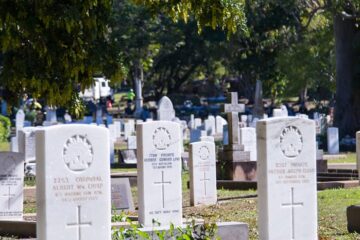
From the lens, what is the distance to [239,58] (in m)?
61.4

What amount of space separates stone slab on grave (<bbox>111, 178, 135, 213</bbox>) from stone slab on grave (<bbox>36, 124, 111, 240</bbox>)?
7.85 m

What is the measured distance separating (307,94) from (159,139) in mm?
68776

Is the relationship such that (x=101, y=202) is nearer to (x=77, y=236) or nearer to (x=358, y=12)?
(x=77, y=236)

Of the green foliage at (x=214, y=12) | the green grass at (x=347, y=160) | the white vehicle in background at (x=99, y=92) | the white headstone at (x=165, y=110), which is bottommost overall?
the green grass at (x=347, y=160)

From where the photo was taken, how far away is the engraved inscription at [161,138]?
15.5m

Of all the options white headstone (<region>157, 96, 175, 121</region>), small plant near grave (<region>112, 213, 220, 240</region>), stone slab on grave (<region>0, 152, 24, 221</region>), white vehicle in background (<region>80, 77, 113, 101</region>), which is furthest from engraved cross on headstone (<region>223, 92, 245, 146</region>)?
white vehicle in background (<region>80, 77, 113, 101</region>)

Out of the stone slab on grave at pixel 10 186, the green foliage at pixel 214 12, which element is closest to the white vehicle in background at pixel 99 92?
the stone slab on grave at pixel 10 186

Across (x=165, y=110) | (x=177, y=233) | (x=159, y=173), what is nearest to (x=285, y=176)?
(x=177, y=233)

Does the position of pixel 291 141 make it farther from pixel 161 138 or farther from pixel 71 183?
pixel 161 138

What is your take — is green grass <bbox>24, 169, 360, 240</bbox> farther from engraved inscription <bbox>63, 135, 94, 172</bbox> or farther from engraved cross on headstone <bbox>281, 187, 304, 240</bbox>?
engraved inscription <bbox>63, 135, 94, 172</bbox>

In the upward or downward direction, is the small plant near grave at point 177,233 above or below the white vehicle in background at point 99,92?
below

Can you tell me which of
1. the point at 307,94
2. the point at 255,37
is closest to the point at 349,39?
the point at 255,37

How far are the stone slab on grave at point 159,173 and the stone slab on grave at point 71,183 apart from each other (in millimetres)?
4551

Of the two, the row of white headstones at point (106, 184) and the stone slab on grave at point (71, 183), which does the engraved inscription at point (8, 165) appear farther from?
the stone slab on grave at point (71, 183)
